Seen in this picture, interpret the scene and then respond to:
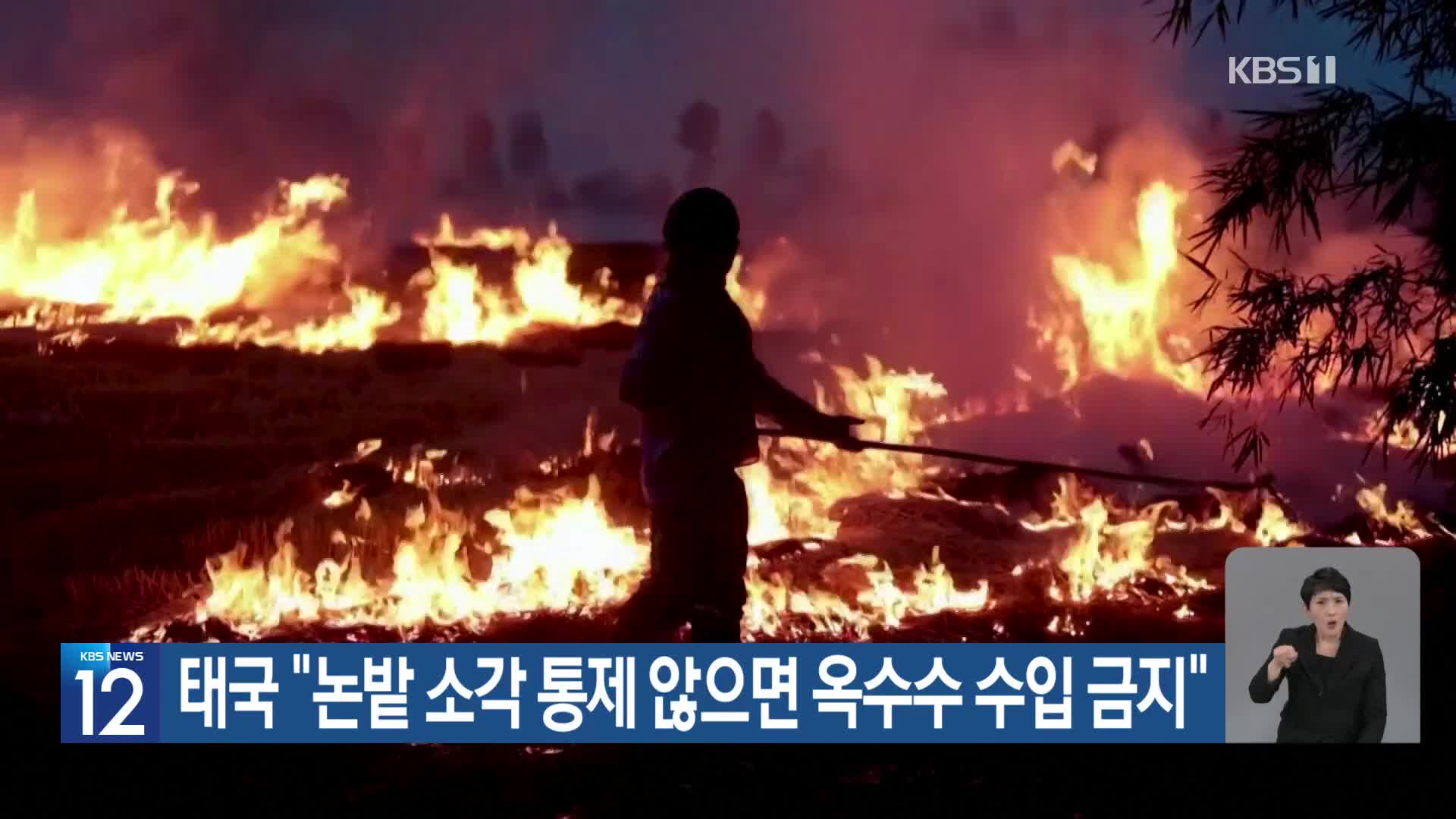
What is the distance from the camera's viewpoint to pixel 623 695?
5.49 m

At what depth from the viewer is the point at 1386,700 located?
5281 millimetres

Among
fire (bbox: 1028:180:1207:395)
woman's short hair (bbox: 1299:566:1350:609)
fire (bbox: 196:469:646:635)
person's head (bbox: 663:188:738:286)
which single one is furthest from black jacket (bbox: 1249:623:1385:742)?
fire (bbox: 1028:180:1207:395)

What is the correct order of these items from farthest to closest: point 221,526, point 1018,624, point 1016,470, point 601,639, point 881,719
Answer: point 1016,470, point 221,526, point 1018,624, point 601,639, point 881,719

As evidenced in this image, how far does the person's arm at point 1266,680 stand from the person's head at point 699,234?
10.5ft

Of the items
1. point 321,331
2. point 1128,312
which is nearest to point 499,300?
point 321,331

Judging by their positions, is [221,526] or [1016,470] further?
[1016,470]

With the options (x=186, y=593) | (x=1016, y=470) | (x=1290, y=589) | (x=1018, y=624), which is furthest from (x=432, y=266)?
(x=1290, y=589)

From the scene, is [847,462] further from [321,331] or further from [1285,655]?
[321,331]

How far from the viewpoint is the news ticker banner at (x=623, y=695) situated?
5.42 m

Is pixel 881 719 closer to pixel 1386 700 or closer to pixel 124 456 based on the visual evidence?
pixel 1386 700

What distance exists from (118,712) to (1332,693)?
19.1ft

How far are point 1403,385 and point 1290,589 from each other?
49.8 inches

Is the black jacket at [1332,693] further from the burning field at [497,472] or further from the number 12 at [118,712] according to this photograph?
the number 12 at [118,712]
